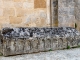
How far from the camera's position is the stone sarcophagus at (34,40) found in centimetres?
424

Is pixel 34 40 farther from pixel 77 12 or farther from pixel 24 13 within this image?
pixel 77 12

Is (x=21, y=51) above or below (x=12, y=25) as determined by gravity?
below

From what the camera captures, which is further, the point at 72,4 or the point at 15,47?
the point at 72,4

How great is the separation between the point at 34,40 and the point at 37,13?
4.54 ft

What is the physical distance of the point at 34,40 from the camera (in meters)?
4.48

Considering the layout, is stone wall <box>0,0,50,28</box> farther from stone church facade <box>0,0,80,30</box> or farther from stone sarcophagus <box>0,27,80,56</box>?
stone sarcophagus <box>0,27,80,56</box>

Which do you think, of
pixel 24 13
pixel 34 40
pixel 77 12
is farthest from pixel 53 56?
pixel 77 12

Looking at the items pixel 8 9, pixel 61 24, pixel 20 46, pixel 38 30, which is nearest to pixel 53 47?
pixel 38 30

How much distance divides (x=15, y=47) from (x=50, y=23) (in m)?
1.86

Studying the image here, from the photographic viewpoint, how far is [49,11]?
5.82 m

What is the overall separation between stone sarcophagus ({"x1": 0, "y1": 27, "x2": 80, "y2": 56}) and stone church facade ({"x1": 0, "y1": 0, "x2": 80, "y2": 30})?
0.79 metres

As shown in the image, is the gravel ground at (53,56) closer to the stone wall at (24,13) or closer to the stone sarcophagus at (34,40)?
the stone sarcophagus at (34,40)

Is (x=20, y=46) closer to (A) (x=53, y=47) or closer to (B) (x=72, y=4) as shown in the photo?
(A) (x=53, y=47)

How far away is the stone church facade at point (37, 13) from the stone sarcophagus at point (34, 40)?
31.0 inches
